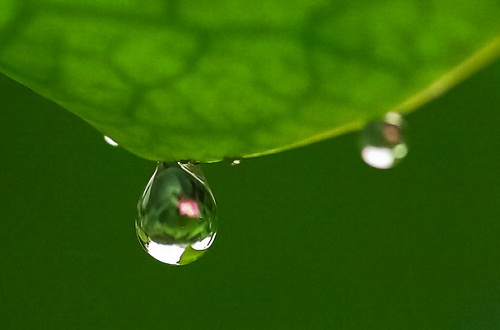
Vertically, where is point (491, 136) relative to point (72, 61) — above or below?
above

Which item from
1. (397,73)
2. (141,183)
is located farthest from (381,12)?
(141,183)

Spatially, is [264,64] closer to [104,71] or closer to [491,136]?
[104,71]
